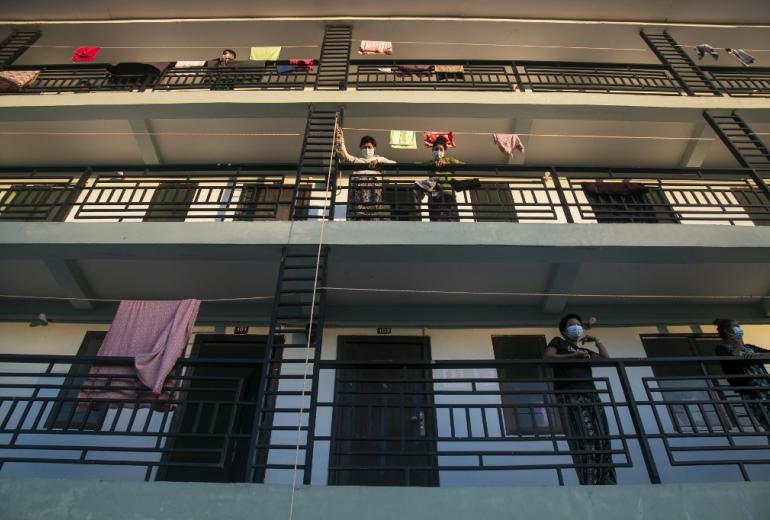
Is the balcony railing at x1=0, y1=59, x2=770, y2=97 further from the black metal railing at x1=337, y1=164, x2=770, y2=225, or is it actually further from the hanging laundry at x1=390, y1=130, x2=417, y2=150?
the black metal railing at x1=337, y1=164, x2=770, y2=225

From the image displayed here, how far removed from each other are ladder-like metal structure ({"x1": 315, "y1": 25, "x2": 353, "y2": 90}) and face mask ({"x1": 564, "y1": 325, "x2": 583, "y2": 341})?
5.96m

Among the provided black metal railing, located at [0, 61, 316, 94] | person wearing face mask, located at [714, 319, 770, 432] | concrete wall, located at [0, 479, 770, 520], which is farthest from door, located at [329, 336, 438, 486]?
black metal railing, located at [0, 61, 316, 94]

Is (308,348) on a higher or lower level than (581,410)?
higher

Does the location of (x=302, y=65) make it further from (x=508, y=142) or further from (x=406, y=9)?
(x=508, y=142)

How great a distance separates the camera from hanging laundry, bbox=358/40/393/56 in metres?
9.73

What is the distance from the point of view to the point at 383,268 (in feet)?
21.7

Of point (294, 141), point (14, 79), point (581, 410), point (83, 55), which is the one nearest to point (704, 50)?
point (294, 141)

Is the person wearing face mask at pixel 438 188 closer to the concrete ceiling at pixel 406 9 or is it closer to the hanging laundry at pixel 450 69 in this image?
the hanging laundry at pixel 450 69

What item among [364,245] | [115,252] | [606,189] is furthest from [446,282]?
[115,252]

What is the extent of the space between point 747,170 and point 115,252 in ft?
31.2

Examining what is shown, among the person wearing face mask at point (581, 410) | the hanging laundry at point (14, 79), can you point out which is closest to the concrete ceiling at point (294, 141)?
the hanging laundry at point (14, 79)

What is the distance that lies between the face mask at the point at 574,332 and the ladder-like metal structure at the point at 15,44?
466 inches

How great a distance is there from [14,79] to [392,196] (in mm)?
7479

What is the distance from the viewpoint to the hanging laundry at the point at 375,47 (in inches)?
383
